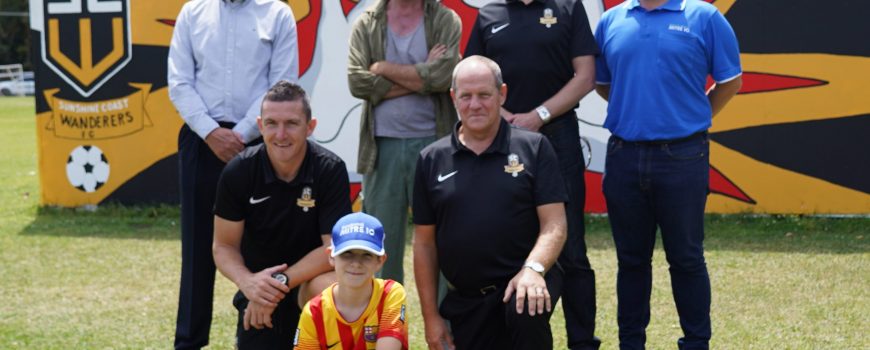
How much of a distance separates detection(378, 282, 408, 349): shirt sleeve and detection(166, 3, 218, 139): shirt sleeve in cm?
157

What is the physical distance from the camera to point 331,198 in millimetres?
4879

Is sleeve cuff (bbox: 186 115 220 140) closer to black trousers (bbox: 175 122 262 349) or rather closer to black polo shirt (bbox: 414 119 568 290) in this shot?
Result: black trousers (bbox: 175 122 262 349)

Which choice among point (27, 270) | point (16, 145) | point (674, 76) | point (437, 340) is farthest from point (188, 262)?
point (16, 145)

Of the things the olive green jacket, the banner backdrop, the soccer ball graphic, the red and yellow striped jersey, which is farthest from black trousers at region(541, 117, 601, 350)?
the soccer ball graphic

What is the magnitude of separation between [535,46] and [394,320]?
1.68m

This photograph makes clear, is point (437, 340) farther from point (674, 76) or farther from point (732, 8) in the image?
point (732, 8)

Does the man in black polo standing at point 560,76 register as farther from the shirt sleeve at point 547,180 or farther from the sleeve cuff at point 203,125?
the sleeve cuff at point 203,125

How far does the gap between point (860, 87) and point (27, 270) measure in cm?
656

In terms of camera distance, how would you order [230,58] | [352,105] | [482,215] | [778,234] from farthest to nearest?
1. [352,105]
2. [778,234]
3. [230,58]
4. [482,215]

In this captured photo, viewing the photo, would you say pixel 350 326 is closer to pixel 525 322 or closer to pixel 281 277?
pixel 281 277

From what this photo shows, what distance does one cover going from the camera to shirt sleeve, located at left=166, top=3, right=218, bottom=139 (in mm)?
5469

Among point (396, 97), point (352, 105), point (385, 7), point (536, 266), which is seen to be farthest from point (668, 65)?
point (352, 105)

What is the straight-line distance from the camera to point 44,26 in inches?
409

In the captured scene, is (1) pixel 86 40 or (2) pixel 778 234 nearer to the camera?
(2) pixel 778 234
